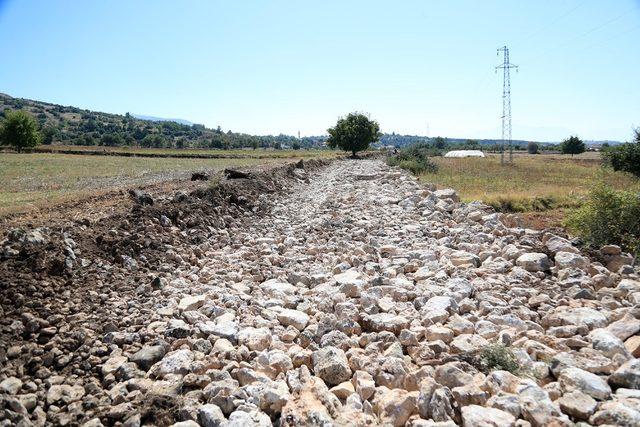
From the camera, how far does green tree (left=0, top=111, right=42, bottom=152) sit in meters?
65.0

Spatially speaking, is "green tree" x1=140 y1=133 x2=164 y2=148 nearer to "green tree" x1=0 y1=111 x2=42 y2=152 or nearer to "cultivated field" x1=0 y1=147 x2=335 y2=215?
"green tree" x1=0 y1=111 x2=42 y2=152

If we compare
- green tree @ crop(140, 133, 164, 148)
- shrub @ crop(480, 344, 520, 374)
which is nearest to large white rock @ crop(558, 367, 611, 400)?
shrub @ crop(480, 344, 520, 374)

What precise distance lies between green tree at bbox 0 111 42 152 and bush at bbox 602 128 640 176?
8138 centimetres

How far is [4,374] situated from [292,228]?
24.7ft

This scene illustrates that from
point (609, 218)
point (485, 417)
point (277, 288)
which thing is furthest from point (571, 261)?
point (277, 288)

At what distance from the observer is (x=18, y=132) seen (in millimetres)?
65500

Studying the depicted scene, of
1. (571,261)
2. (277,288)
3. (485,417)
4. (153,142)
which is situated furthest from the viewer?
(153,142)

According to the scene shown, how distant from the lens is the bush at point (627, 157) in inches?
1108

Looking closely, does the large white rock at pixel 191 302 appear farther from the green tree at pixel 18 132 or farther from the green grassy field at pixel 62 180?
the green tree at pixel 18 132

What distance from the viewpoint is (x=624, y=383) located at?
10.9ft

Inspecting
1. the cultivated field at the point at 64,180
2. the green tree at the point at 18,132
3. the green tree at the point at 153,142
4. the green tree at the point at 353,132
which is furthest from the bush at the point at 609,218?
the green tree at the point at 153,142

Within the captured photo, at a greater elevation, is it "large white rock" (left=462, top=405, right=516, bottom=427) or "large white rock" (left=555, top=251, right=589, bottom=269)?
"large white rock" (left=555, top=251, right=589, bottom=269)

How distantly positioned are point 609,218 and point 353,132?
51734mm

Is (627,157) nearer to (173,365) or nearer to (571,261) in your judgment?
(571,261)
